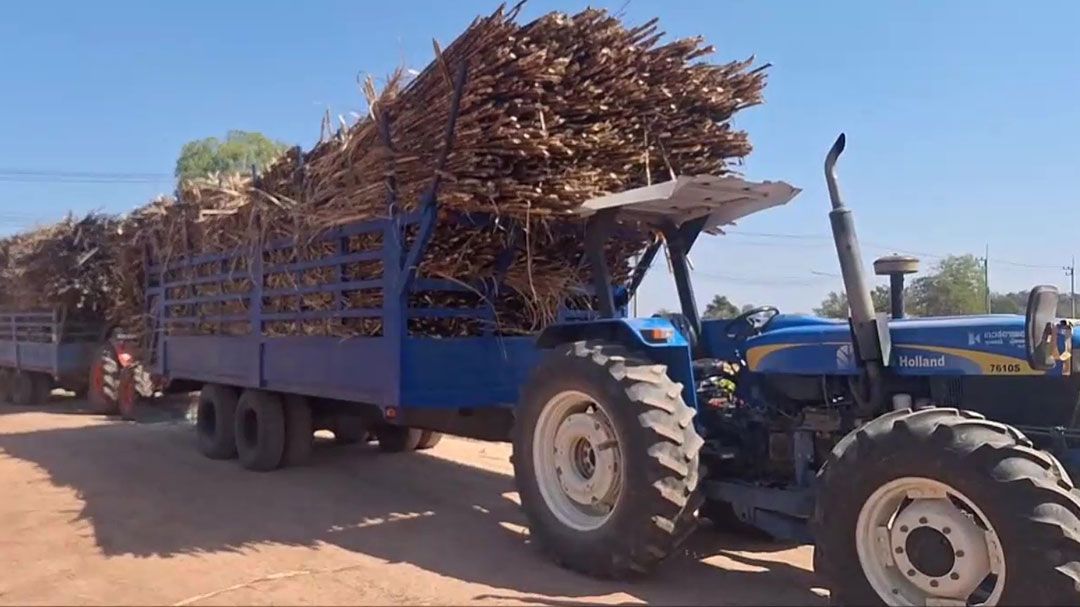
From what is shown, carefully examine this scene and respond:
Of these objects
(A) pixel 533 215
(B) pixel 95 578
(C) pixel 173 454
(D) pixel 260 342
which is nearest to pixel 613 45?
(A) pixel 533 215

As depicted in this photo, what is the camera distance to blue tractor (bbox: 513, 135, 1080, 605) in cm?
376

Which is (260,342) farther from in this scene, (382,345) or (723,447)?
(723,447)

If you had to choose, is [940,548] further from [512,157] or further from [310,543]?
[310,543]

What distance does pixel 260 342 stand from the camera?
321 inches

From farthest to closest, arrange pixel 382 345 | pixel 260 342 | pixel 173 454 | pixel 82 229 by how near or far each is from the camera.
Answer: pixel 82 229 < pixel 173 454 < pixel 260 342 < pixel 382 345

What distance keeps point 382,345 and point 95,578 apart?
7.29 ft

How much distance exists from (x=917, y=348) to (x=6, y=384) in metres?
17.3

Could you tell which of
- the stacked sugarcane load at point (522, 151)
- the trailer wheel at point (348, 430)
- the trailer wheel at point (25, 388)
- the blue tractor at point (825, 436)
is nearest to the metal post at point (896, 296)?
the blue tractor at point (825, 436)

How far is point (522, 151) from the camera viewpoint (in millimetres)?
5879

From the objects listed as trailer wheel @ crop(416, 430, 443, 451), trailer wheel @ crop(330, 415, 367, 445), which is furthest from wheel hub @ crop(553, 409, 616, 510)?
trailer wheel @ crop(416, 430, 443, 451)

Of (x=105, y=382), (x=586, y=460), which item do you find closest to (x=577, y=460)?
(x=586, y=460)

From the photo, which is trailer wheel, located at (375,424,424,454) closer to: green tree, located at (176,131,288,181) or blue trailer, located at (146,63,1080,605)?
blue trailer, located at (146,63,1080,605)

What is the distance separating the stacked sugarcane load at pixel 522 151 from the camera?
5.90 metres

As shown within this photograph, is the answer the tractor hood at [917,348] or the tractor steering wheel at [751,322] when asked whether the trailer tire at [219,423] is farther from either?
the tractor hood at [917,348]
